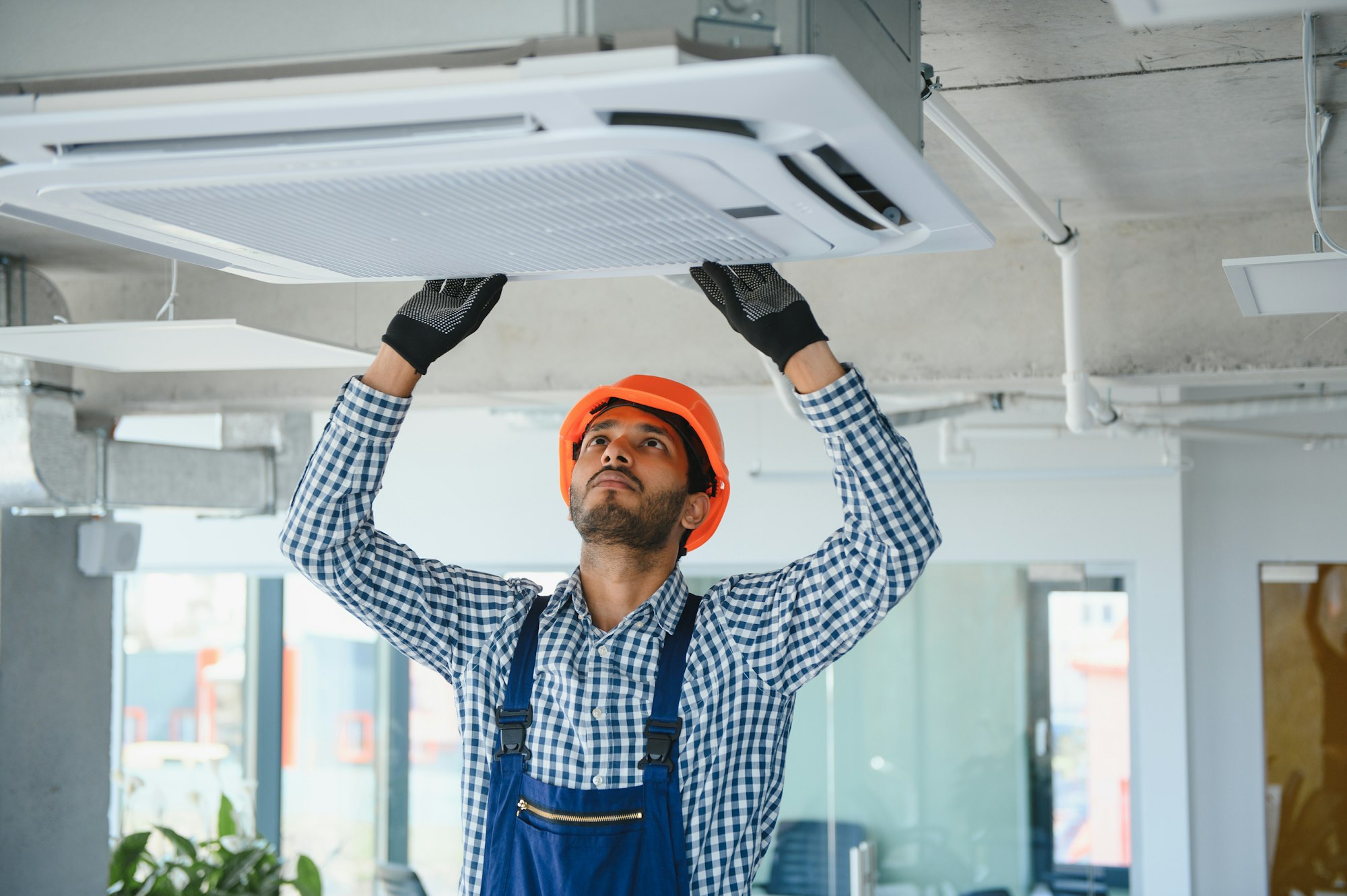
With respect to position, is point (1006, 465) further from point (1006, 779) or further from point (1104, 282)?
point (1104, 282)

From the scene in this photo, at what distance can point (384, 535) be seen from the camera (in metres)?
1.66

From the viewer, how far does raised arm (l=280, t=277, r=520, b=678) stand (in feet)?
4.92

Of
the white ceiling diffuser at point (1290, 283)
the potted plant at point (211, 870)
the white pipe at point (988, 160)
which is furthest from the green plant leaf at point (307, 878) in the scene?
the white ceiling diffuser at point (1290, 283)

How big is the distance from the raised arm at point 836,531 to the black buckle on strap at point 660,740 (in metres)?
0.14

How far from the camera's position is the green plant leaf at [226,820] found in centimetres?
601

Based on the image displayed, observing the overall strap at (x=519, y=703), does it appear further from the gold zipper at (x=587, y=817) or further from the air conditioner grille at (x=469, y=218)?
the air conditioner grille at (x=469, y=218)

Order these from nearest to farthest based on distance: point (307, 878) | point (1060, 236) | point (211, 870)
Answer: point (1060, 236)
point (211, 870)
point (307, 878)

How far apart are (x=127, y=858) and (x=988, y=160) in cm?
452

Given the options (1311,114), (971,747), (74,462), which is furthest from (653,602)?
(971,747)

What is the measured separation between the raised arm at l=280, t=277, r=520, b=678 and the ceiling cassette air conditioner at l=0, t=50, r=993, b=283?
0.36 metres

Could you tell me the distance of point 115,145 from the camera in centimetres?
91

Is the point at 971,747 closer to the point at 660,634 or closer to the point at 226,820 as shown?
the point at 226,820

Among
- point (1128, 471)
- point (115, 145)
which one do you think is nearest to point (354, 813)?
point (1128, 471)

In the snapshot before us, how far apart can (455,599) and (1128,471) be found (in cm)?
427
